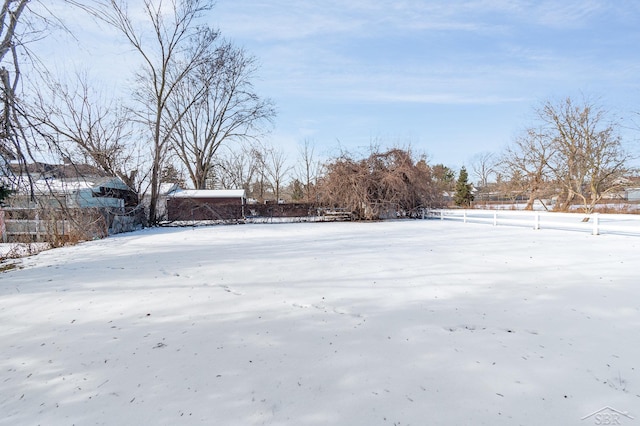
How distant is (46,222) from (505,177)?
3346 centimetres

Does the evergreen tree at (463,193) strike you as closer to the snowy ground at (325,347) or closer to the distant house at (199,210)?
the distant house at (199,210)

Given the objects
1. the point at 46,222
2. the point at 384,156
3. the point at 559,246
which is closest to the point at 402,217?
the point at 384,156

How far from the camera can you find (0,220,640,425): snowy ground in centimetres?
197

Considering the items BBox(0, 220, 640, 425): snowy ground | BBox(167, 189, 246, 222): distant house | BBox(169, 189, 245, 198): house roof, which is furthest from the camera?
BBox(169, 189, 245, 198): house roof

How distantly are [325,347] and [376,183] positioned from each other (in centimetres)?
1664

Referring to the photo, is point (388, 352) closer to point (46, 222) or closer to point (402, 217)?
point (46, 222)

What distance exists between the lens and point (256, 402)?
2.04 meters

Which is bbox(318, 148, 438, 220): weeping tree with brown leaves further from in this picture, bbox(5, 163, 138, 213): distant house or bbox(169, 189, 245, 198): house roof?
bbox(5, 163, 138, 213): distant house

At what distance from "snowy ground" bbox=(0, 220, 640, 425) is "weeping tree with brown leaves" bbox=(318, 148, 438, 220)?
1335cm

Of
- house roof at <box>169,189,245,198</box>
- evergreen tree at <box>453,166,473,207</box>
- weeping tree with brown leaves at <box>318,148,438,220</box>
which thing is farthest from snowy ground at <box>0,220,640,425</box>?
evergreen tree at <box>453,166,473,207</box>

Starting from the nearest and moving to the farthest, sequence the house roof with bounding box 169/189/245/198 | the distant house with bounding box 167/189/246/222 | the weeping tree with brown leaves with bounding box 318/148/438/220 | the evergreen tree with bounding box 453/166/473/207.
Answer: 1. the weeping tree with brown leaves with bounding box 318/148/438/220
2. the distant house with bounding box 167/189/246/222
3. the house roof with bounding box 169/189/245/198
4. the evergreen tree with bounding box 453/166/473/207

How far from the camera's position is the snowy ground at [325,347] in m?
1.97

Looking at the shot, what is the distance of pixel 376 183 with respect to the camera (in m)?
18.8

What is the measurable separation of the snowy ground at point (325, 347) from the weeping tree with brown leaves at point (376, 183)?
1335cm
